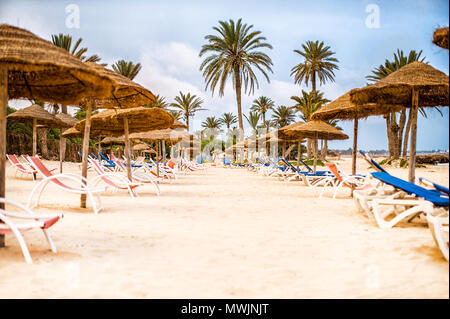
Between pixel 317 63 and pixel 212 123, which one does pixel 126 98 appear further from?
pixel 212 123

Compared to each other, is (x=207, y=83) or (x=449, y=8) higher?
(x=207, y=83)

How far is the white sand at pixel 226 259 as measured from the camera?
7.74ft

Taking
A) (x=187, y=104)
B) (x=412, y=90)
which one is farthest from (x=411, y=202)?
(x=187, y=104)

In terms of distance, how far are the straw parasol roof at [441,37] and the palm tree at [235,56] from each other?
25388mm

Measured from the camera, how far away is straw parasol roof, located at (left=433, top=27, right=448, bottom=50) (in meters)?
2.45

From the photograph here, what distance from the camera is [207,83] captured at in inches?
1126

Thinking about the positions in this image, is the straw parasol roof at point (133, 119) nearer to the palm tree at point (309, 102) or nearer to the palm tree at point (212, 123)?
the palm tree at point (309, 102)

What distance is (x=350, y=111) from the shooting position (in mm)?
8242

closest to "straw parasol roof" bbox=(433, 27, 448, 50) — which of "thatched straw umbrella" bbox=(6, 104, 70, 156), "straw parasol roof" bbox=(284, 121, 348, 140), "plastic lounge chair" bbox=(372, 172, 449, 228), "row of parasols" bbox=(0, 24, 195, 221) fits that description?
"plastic lounge chair" bbox=(372, 172, 449, 228)

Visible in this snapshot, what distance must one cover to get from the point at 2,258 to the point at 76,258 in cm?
61

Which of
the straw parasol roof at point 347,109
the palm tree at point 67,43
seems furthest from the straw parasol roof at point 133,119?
the palm tree at point 67,43

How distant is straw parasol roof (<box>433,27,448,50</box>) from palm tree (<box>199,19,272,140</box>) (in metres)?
25.4
